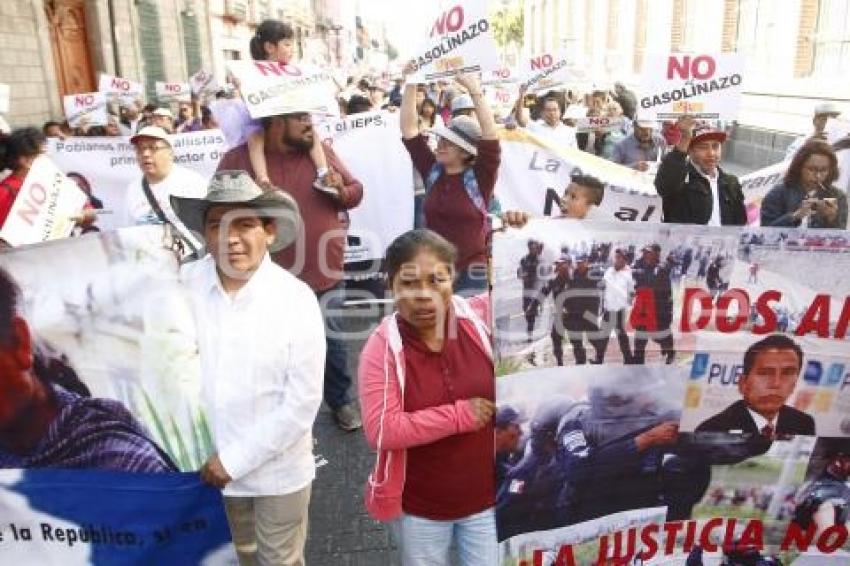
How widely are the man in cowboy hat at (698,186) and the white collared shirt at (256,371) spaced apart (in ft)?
8.94

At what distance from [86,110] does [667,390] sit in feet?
31.3

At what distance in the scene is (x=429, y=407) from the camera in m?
2.22

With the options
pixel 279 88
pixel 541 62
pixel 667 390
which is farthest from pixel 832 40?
pixel 667 390

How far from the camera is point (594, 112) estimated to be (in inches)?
354

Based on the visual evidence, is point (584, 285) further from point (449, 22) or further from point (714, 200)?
point (449, 22)

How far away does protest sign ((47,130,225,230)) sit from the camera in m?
6.55

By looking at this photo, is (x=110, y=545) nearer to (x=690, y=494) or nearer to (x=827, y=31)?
(x=690, y=494)

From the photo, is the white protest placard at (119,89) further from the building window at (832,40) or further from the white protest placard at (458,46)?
the building window at (832,40)

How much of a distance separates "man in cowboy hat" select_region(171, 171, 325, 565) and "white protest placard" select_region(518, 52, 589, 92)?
687 centimetres

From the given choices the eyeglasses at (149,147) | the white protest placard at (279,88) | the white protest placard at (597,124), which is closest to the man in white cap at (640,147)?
the white protest placard at (597,124)

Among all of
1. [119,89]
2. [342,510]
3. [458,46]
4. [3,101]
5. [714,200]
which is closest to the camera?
[342,510]

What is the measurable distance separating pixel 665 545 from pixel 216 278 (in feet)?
5.51

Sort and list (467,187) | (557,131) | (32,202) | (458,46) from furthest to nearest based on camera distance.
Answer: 1. (557,131)
2. (458,46)
3. (467,187)
4. (32,202)

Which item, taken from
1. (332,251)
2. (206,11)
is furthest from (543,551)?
(206,11)
